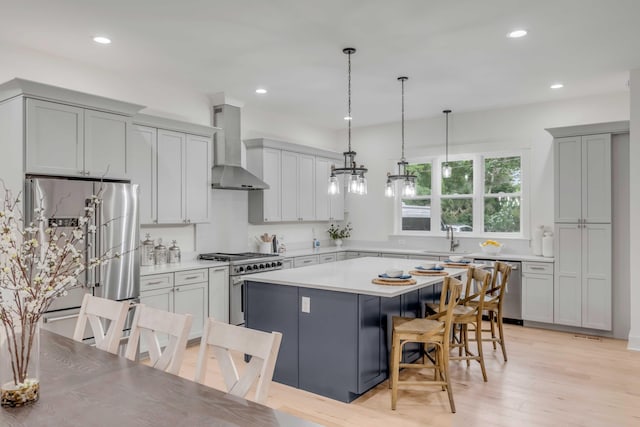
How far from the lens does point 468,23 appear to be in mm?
3561

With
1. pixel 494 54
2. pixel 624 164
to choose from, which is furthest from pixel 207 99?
pixel 624 164

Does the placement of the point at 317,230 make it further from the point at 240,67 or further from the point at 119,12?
the point at 119,12

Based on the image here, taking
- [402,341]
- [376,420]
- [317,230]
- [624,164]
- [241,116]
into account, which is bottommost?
[376,420]

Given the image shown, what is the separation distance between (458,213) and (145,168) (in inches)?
178

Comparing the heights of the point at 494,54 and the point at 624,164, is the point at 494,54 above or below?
above

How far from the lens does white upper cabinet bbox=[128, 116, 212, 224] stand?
183 inches

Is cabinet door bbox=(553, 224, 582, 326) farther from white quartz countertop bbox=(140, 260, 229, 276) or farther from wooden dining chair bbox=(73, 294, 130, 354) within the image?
wooden dining chair bbox=(73, 294, 130, 354)

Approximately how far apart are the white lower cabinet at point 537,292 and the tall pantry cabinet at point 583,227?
8 centimetres

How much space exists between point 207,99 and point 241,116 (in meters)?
0.60

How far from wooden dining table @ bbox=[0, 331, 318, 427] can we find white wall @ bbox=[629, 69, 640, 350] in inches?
186

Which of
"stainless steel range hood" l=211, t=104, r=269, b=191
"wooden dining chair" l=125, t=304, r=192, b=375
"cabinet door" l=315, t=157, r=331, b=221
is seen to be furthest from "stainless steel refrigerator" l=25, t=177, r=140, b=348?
"cabinet door" l=315, t=157, r=331, b=221

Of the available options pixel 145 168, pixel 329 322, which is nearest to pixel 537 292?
pixel 329 322

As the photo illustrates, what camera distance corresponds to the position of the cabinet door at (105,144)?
3885 millimetres

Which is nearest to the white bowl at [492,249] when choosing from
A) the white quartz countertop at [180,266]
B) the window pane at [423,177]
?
the window pane at [423,177]
